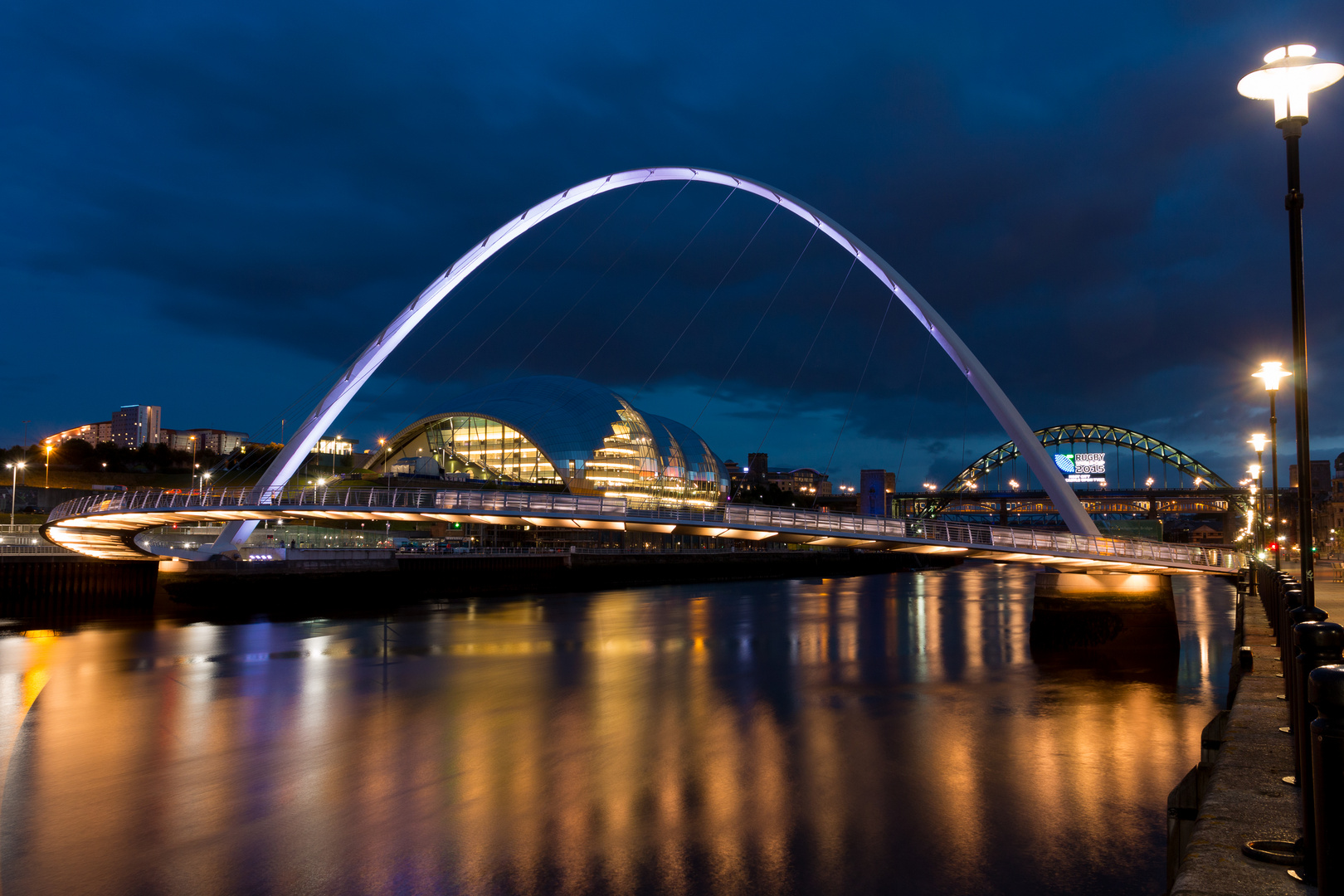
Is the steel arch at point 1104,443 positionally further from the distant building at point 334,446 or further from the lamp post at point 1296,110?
the lamp post at point 1296,110

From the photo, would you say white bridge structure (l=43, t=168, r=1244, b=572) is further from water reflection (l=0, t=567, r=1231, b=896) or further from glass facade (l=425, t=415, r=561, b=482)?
glass facade (l=425, t=415, r=561, b=482)

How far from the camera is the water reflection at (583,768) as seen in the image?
12.0 m

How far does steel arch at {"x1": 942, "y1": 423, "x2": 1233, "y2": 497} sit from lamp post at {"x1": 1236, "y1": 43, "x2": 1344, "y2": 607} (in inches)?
5178

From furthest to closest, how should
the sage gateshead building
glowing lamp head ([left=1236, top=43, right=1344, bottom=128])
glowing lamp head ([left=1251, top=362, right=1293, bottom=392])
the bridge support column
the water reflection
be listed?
the sage gateshead building < the bridge support column < glowing lamp head ([left=1251, top=362, right=1293, bottom=392]) < the water reflection < glowing lamp head ([left=1236, top=43, right=1344, bottom=128])

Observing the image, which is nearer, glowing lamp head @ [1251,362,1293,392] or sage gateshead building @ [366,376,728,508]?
glowing lamp head @ [1251,362,1293,392]

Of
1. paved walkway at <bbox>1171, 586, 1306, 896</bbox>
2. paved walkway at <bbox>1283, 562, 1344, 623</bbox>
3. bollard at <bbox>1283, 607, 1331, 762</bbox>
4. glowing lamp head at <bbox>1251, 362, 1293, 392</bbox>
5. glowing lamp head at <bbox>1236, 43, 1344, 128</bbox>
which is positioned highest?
glowing lamp head at <bbox>1236, 43, 1344, 128</bbox>

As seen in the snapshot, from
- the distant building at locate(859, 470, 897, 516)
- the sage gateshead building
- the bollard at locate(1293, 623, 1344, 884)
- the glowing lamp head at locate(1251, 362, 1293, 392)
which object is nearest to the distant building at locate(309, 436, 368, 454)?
the sage gateshead building

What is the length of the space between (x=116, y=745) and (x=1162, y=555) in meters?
29.7

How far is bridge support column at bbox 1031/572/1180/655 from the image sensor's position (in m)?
30.7

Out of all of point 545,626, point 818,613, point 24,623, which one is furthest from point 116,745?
point 818,613

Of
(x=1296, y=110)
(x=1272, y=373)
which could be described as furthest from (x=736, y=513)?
(x=1296, y=110)

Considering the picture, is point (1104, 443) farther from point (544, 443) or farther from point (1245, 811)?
point (1245, 811)

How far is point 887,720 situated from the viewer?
835 inches

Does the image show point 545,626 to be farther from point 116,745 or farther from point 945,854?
point 945,854
